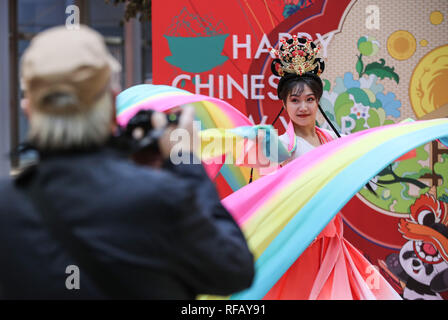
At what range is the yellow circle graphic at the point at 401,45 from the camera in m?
3.67

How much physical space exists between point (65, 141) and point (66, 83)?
0.11 meters

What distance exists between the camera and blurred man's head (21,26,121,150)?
109 centimetres

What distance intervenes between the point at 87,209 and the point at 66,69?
0.27 meters

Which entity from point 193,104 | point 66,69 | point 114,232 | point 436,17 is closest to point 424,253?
point 436,17

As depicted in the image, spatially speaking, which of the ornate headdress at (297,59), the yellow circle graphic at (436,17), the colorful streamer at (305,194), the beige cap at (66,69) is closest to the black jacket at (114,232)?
the beige cap at (66,69)

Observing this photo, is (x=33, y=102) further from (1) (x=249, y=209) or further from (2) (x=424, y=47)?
(2) (x=424, y=47)

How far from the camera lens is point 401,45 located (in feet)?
12.1

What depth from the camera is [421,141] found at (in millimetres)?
2160

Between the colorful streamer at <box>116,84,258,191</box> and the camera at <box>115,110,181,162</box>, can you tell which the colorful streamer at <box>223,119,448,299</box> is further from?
the camera at <box>115,110,181,162</box>

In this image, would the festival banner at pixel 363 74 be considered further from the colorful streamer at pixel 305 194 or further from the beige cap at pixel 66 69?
the beige cap at pixel 66 69

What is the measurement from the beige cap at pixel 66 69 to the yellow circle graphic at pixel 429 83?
2.96 meters

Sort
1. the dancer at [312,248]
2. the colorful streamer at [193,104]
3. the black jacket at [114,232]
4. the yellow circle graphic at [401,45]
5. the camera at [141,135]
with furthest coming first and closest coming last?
the yellow circle graphic at [401,45], the colorful streamer at [193,104], the dancer at [312,248], the camera at [141,135], the black jacket at [114,232]

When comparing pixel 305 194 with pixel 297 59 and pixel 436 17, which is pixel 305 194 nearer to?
pixel 297 59
